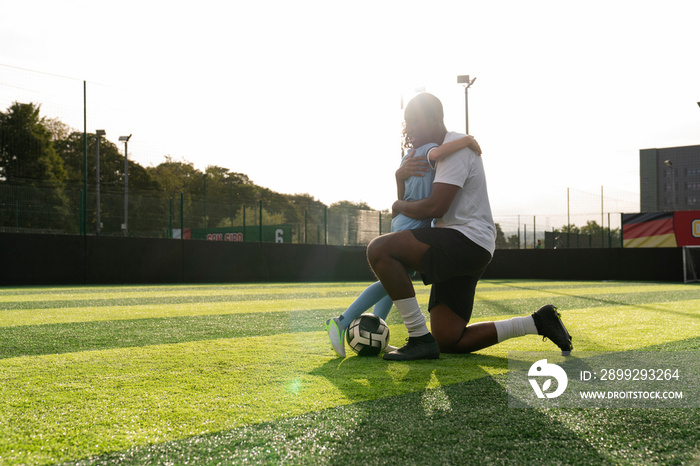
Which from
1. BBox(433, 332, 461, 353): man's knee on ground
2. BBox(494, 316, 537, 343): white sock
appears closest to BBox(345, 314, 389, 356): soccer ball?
BBox(433, 332, 461, 353): man's knee on ground

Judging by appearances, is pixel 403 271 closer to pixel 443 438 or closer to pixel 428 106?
pixel 428 106

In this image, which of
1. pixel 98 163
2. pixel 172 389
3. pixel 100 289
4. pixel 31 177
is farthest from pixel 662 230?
pixel 172 389

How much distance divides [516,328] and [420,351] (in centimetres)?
62

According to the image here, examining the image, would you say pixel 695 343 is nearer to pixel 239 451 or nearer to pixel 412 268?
pixel 412 268

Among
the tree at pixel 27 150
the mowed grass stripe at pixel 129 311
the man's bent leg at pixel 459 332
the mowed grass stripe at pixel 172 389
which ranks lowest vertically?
the mowed grass stripe at pixel 129 311

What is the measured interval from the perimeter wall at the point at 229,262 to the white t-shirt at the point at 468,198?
12986 millimetres

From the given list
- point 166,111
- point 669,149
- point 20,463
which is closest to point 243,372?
point 20,463

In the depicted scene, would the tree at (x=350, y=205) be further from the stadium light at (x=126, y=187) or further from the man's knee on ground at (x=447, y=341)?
the man's knee on ground at (x=447, y=341)

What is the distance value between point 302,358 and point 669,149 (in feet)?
303

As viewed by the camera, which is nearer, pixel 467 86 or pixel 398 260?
pixel 398 260

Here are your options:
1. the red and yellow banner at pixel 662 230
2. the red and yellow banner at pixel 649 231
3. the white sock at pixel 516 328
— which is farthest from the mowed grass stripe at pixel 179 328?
the red and yellow banner at pixel 649 231

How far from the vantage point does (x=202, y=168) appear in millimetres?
20438

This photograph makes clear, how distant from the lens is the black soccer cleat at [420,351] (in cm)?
324

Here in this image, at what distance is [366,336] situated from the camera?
349 cm
